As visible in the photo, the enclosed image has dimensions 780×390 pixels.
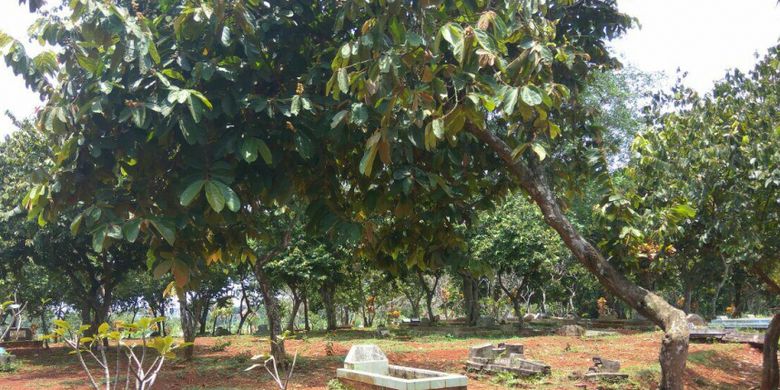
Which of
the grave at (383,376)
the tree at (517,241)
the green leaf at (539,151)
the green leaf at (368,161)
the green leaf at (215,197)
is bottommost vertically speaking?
the grave at (383,376)

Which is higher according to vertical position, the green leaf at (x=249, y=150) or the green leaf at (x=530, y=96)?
the green leaf at (x=530, y=96)

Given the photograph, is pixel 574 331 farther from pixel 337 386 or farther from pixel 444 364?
pixel 337 386

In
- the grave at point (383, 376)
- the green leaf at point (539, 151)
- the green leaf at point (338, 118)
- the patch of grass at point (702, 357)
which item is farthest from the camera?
the patch of grass at point (702, 357)

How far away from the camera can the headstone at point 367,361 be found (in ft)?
29.6

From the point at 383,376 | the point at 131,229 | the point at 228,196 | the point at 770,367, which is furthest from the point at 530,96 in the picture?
the point at 770,367

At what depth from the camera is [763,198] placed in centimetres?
888

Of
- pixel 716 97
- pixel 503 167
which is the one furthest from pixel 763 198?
pixel 503 167

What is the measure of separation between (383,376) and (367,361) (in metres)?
1.39

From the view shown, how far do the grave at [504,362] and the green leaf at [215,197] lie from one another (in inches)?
404

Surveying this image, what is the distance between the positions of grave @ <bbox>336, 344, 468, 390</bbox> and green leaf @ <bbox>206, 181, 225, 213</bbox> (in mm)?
4490

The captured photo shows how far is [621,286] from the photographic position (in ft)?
12.9

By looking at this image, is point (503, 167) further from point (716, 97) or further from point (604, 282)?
point (716, 97)

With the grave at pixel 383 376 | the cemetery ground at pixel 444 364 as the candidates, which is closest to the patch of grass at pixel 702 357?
the cemetery ground at pixel 444 364

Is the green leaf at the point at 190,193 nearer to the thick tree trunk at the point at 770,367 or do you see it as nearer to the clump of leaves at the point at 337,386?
the clump of leaves at the point at 337,386
